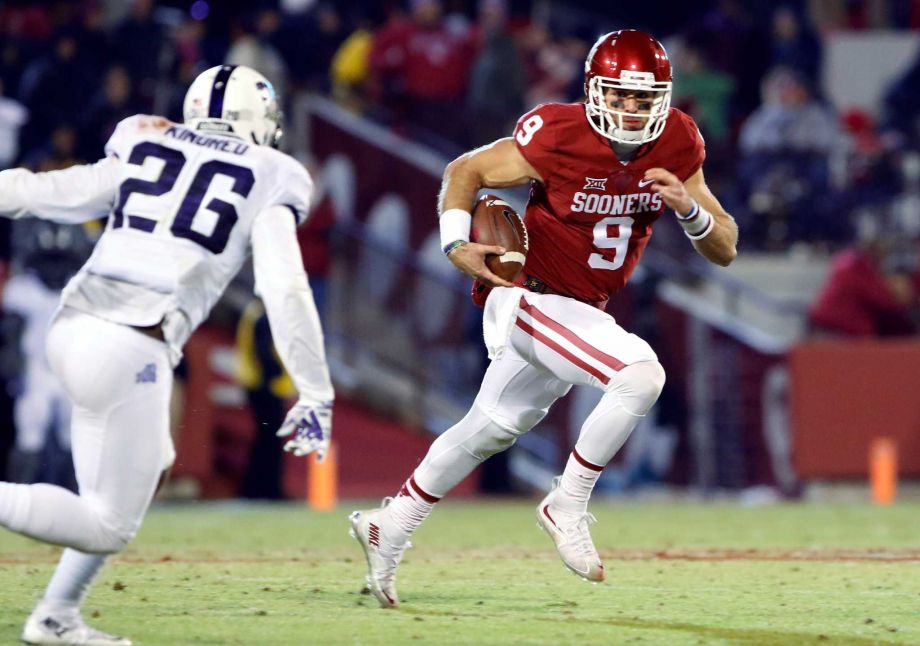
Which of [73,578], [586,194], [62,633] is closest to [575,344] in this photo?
[586,194]

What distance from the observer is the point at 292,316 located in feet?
17.1

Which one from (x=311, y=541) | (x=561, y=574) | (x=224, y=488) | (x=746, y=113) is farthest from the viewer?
(x=746, y=113)

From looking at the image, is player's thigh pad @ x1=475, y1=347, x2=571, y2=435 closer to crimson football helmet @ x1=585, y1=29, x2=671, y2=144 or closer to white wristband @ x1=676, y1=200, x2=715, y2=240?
white wristband @ x1=676, y1=200, x2=715, y2=240

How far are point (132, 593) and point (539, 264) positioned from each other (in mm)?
2015

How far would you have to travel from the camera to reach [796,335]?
14344 millimetres

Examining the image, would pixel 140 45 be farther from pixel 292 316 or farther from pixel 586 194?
pixel 292 316

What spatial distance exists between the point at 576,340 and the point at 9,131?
27.8 feet

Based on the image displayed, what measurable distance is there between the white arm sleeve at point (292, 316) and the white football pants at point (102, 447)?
0.39m

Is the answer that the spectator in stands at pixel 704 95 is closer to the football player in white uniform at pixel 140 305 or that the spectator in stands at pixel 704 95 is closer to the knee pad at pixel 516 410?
the knee pad at pixel 516 410

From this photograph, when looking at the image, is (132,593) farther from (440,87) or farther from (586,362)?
(440,87)

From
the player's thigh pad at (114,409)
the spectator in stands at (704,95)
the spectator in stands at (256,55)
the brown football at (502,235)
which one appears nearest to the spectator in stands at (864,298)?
the spectator in stands at (704,95)

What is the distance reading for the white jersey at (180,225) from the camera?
523 cm

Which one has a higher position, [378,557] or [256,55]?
[256,55]

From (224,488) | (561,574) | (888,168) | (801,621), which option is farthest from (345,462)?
(801,621)
